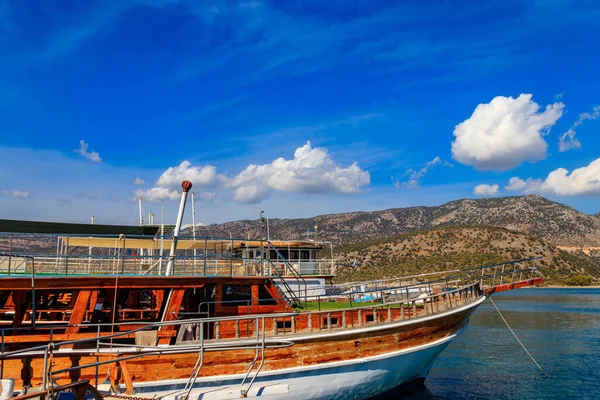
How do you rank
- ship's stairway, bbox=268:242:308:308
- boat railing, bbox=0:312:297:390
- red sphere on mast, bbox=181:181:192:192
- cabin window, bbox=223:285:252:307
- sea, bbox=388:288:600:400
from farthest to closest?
1. sea, bbox=388:288:600:400
2. red sphere on mast, bbox=181:181:192:192
3. cabin window, bbox=223:285:252:307
4. ship's stairway, bbox=268:242:308:308
5. boat railing, bbox=0:312:297:390

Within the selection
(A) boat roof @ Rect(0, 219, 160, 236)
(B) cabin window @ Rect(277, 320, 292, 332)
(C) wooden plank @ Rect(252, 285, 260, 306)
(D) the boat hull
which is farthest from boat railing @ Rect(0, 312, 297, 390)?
(A) boat roof @ Rect(0, 219, 160, 236)

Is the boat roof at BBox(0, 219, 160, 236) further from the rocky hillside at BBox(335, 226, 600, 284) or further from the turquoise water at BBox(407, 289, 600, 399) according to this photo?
the rocky hillside at BBox(335, 226, 600, 284)

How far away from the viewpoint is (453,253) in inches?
3317

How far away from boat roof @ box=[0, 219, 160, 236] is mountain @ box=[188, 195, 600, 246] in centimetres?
9371

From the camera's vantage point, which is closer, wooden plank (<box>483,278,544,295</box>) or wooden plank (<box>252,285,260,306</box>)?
wooden plank (<box>252,285,260,306</box>)

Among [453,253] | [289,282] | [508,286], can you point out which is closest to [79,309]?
[289,282]

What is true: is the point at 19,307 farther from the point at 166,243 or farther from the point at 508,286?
the point at 508,286

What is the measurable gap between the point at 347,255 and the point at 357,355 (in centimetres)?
7777

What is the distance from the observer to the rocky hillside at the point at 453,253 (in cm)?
7812

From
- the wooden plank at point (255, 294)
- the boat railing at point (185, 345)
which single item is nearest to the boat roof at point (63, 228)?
the boat railing at point (185, 345)

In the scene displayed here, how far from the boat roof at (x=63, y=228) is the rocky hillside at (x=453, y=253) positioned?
56.4 meters

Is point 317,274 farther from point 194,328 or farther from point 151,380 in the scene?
point 151,380

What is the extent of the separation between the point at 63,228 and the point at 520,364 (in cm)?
2096

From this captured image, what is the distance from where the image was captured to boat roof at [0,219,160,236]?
1695 cm
